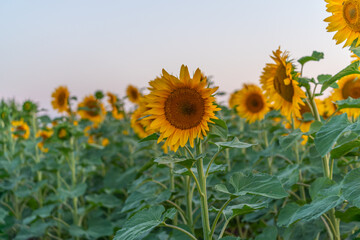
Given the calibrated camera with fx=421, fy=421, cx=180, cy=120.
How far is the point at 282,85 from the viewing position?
2.02 meters

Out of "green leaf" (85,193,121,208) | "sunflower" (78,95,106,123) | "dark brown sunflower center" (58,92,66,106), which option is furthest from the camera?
"sunflower" (78,95,106,123)

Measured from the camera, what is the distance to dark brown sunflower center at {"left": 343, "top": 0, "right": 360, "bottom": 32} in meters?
1.67

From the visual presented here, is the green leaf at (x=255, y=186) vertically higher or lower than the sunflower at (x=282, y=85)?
lower

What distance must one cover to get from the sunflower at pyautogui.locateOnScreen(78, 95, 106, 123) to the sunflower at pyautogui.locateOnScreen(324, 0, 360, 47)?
3.50 meters

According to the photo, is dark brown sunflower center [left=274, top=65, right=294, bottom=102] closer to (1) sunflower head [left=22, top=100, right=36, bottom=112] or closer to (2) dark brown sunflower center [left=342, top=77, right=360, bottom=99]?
(2) dark brown sunflower center [left=342, top=77, right=360, bottom=99]

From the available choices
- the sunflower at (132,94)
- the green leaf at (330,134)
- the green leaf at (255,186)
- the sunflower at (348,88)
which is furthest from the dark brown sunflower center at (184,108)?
the sunflower at (132,94)

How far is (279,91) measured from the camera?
211cm

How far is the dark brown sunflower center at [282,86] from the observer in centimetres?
198

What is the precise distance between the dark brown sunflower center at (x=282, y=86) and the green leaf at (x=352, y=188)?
634 mm

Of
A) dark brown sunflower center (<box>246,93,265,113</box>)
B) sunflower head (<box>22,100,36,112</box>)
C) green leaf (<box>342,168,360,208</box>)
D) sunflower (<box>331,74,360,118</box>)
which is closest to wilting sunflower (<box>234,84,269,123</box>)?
dark brown sunflower center (<box>246,93,265,113</box>)

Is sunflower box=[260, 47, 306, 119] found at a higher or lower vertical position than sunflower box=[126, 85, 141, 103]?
lower

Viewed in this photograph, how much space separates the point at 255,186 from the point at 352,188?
0.33 m

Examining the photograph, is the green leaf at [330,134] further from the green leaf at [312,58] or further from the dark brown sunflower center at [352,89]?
the dark brown sunflower center at [352,89]

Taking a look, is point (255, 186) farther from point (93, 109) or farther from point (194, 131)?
point (93, 109)
